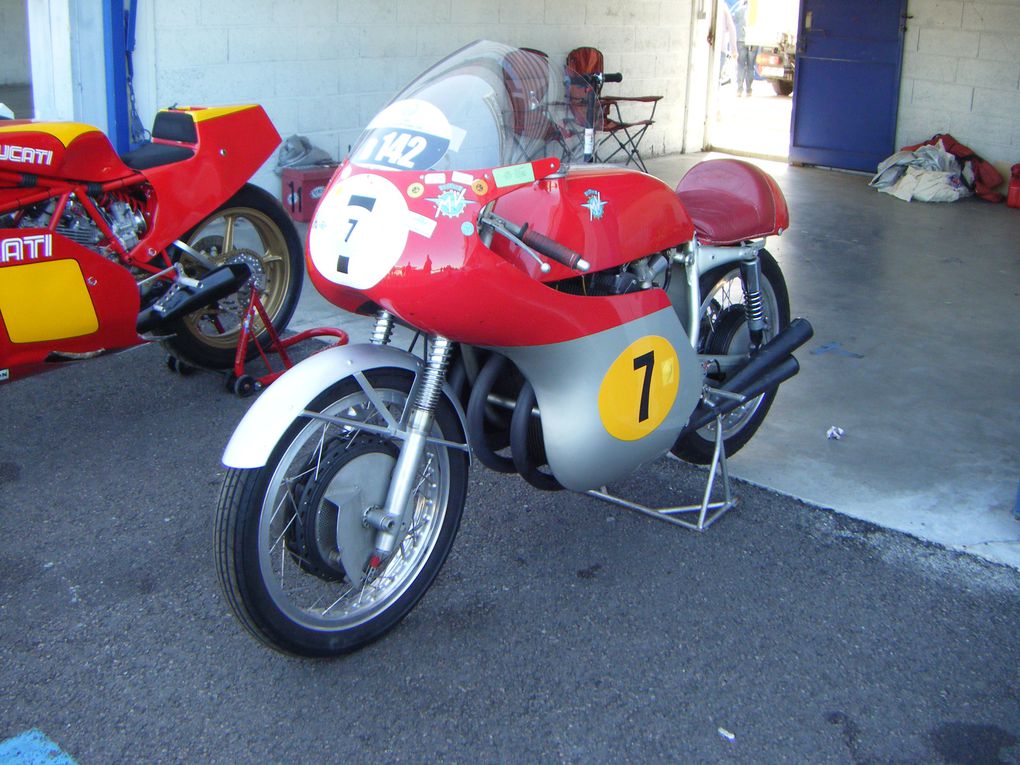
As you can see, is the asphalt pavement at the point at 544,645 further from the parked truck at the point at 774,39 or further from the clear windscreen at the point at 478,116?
the parked truck at the point at 774,39

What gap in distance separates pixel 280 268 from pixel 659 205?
2.51 m

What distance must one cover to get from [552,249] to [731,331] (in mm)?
1472

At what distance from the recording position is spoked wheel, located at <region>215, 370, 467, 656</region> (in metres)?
2.53

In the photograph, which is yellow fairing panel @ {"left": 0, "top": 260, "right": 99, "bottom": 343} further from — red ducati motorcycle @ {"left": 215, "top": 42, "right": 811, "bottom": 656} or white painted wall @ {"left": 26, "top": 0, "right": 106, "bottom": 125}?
white painted wall @ {"left": 26, "top": 0, "right": 106, "bottom": 125}

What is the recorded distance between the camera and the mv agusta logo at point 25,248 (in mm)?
3850

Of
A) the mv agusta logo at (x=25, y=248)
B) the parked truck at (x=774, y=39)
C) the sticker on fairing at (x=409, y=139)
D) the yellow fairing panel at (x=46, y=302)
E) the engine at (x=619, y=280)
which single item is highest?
the parked truck at (x=774, y=39)

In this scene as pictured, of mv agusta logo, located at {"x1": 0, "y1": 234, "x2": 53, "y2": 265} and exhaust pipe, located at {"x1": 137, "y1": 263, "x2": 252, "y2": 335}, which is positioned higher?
mv agusta logo, located at {"x1": 0, "y1": 234, "x2": 53, "y2": 265}

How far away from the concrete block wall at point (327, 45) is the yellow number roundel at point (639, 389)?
4.86 metres

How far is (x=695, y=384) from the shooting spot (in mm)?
3197

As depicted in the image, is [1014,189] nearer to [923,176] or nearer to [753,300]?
[923,176]

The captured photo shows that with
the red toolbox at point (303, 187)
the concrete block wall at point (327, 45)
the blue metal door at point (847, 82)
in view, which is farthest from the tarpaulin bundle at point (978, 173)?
the red toolbox at point (303, 187)

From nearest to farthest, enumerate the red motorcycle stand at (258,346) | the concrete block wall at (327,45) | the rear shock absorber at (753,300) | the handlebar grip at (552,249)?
the handlebar grip at (552,249) < the rear shock absorber at (753,300) < the red motorcycle stand at (258,346) < the concrete block wall at (327,45)

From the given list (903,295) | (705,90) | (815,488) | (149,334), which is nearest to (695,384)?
(815,488)

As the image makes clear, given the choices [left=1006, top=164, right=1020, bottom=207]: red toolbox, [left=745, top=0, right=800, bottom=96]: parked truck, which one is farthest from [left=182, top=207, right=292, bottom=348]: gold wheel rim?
[left=745, top=0, right=800, bottom=96]: parked truck
